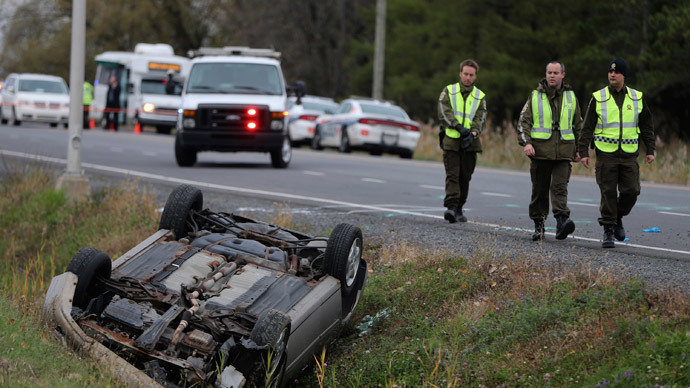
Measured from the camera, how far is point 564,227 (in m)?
10.1

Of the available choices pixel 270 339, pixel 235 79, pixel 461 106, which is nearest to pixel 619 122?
pixel 461 106

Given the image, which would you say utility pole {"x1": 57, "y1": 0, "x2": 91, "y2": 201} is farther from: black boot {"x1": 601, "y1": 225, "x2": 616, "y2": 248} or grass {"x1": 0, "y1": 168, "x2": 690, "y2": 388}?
black boot {"x1": 601, "y1": 225, "x2": 616, "y2": 248}

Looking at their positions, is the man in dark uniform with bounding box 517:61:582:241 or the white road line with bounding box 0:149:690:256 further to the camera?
the white road line with bounding box 0:149:690:256

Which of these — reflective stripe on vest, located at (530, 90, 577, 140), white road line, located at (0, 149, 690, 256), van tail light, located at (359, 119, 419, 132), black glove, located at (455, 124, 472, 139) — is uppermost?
reflective stripe on vest, located at (530, 90, 577, 140)

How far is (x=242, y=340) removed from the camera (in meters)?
6.53

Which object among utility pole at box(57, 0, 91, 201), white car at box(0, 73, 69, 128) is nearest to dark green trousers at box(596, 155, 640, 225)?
utility pole at box(57, 0, 91, 201)

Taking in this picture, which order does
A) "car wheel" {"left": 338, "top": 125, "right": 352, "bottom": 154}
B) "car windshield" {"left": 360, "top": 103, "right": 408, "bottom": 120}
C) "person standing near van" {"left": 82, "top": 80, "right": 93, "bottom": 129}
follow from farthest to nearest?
"person standing near van" {"left": 82, "top": 80, "right": 93, "bottom": 129}, "car wheel" {"left": 338, "top": 125, "right": 352, "bottom": 154}, "car windshield" {"left": 360, "top": 103, "right": 408, "bottom": 120}

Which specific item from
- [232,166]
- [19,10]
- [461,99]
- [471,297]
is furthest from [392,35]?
[471,297]

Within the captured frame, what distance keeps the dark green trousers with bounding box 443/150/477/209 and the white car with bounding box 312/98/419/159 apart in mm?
14815

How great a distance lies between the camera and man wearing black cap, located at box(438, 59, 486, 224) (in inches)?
442

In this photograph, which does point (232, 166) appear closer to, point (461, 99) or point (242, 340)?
point (461, 99)

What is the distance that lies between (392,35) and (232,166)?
30225 millimetres

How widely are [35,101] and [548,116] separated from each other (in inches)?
1253

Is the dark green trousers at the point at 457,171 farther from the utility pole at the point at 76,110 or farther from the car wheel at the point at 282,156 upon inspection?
the car wheel at the point at 282,156
